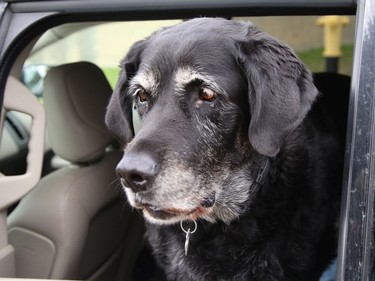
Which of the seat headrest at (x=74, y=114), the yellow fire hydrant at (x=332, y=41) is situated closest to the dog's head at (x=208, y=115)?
the seat headrest at (x=74, y=114)

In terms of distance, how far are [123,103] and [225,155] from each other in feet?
1.74

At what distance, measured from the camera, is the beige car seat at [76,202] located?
2473 mm

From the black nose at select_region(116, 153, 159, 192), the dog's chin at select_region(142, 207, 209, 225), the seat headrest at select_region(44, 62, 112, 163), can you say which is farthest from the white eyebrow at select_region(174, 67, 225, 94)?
the seat headrest at select_region(44, 62, 112, 163)

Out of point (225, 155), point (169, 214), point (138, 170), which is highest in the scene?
point (138, 170)

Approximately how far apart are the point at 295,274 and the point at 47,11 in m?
1.30

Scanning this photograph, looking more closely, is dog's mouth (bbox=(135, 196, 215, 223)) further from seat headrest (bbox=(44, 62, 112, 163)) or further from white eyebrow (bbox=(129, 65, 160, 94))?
seat headrest (bbox=(44, 62, 112, 163))

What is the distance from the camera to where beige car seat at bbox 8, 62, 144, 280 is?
2.47 metres

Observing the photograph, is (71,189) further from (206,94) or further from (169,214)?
(206,94)

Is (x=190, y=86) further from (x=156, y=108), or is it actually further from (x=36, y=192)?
(x=36, y=192)

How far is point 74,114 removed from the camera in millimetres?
2674

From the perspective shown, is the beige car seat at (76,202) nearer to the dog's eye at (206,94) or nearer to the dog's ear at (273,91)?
the dog's eye at (206,94)

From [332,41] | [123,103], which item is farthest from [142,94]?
[332,41]

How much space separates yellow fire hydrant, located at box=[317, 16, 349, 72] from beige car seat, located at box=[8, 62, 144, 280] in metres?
1.78

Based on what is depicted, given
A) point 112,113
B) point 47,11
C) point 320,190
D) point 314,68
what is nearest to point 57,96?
point 112,113
